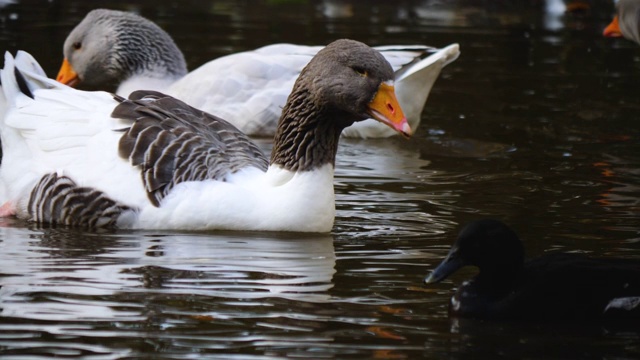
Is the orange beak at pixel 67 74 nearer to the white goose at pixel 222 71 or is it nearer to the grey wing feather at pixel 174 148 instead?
the white goose at pixel 222 71

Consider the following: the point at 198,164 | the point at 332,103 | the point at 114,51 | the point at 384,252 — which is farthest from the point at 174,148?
the point at 114,51

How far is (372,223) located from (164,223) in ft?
4.82

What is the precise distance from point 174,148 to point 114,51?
15.7ft

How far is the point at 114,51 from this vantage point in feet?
42.6

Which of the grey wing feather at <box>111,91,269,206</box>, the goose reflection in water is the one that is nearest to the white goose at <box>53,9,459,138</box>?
the grey wing feather at <box>111,91,269,206</box>

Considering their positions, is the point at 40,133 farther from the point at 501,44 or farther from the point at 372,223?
the point at 501,44

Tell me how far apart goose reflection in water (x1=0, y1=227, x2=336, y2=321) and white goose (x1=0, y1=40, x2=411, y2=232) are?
0.55 ft

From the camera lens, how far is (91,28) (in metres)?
13.0

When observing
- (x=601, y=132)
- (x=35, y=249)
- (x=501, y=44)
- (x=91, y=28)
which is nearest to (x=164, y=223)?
(x=35, y=249)

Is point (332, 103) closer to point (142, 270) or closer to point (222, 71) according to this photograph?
point (142, 270)

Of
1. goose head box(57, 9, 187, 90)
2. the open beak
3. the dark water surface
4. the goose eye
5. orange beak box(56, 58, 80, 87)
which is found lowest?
the dark water surface

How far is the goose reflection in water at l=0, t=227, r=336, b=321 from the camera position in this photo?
6.71 m

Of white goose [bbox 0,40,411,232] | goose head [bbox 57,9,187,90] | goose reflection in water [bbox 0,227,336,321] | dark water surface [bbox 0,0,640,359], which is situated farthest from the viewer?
goose head [bbox 57,9,187,90]

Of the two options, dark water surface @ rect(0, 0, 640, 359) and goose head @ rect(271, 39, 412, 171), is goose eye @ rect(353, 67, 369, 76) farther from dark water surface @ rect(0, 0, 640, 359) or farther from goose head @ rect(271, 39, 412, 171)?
dark water surface @ rect(0, 0, 640, 359)
